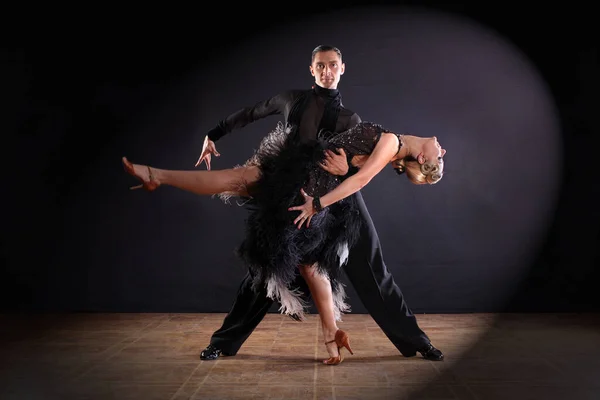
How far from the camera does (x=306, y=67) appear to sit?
531 centimetres

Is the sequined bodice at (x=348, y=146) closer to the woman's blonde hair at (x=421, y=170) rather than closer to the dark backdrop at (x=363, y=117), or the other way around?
the woman's blonde hair at (x=421, y=170)

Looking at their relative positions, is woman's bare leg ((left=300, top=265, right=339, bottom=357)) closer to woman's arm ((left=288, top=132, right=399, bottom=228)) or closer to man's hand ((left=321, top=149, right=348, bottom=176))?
woman's arm ((left=288, top=132, right=399, bottom=228))

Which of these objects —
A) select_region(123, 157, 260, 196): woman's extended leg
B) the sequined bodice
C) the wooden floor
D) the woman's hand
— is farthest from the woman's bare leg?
select_region(123, 157, 260, 196): woman's extended leg

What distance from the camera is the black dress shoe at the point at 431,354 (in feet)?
12.1

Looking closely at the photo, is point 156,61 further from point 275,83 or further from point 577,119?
point 577,119

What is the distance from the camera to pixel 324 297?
3.60 metres

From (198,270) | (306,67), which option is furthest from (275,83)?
(198,270)

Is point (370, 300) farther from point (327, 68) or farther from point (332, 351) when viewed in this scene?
point (327, 68)

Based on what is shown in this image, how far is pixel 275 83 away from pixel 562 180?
7.90 feet

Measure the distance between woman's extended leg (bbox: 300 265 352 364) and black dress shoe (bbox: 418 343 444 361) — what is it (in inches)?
19.0

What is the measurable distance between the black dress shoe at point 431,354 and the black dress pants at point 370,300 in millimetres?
29

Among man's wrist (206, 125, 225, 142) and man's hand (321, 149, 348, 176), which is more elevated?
man's wrist (206, 125, 225, 142)

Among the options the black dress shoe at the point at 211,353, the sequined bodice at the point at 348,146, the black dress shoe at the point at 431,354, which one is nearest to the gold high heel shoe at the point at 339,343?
the black dress shoe at the point at 431,354

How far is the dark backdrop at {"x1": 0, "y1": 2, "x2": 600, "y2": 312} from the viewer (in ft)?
17.4
